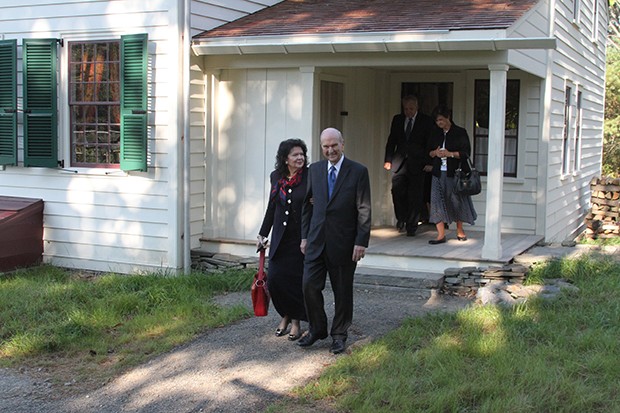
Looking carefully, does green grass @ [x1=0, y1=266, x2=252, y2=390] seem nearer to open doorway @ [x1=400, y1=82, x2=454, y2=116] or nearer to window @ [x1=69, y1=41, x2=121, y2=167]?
window @ [x1=69, y1=41, x2=121, y2=167]

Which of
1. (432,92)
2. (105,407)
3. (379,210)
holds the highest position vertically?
(432,92)

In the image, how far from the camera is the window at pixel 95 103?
11008 millimetres

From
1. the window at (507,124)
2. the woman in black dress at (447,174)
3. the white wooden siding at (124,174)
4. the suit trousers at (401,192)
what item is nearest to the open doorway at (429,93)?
the window at (507,124)

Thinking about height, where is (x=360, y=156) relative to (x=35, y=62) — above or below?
below

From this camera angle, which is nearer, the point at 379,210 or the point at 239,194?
the point at 239,194

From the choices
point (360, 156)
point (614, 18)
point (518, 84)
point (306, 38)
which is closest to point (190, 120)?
point (306, 38)

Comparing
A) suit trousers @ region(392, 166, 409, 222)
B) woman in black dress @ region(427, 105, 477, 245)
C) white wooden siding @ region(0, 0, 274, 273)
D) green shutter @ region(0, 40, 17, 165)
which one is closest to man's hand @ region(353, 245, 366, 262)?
woman in black dress @ region(427, 105, 477, 245)

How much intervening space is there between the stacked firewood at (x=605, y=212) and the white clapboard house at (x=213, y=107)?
398 centimetres

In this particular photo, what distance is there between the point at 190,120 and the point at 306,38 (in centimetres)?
189

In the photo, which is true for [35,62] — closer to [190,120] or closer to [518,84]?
[190,120]

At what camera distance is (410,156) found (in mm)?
11547

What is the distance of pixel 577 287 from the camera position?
355 inches

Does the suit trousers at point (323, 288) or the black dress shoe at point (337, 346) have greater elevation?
the suit trousers at point (323, 288)

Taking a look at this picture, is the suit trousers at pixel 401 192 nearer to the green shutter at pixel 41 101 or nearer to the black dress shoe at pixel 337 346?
the green shutter at pixel 41 101
